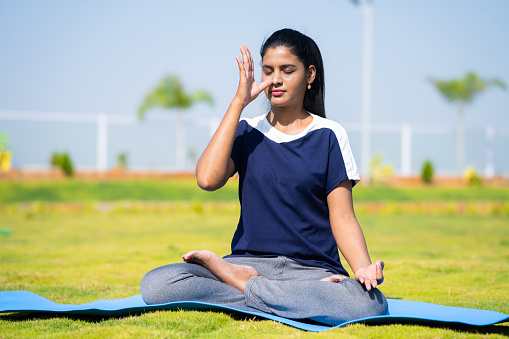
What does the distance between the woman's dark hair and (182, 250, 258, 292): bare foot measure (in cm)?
100

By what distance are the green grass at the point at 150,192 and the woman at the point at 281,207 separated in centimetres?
972

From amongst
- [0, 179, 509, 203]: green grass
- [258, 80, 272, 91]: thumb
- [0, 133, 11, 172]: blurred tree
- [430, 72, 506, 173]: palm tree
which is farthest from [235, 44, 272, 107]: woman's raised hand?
[430, 72, 506, 173]: palm tree

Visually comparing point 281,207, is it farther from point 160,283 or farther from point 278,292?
point 160,283

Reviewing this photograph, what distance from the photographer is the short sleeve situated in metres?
3.03

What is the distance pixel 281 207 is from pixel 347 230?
36 centimetres

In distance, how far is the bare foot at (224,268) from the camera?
115 inches

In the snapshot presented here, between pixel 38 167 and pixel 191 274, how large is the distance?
1219 centimetres

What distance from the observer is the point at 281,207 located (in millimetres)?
3043

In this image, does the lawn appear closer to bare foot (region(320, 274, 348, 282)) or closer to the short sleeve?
bare foot (region(320, 274, 348, 282))

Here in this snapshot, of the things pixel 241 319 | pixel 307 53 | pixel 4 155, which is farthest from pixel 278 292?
pixel 4 155

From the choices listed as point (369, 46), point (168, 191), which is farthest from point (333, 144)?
point (369, 46)

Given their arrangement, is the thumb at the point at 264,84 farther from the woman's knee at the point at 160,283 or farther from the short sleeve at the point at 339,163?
the woman's knee at the point at 160,283

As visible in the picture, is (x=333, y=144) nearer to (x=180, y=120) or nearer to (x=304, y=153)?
(x=304, y=153)

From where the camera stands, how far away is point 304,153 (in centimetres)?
310
